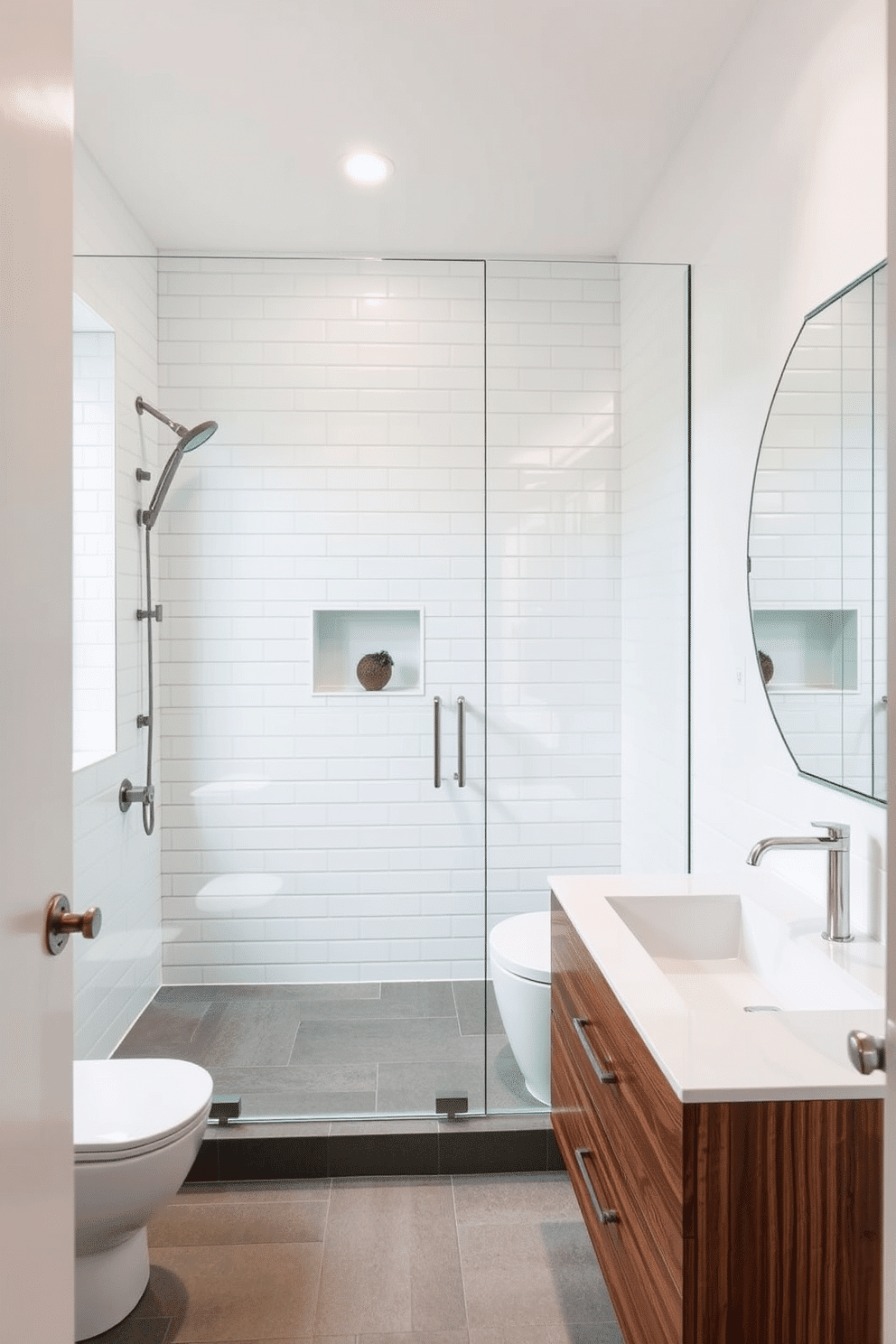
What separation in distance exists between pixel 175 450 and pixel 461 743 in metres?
1.12

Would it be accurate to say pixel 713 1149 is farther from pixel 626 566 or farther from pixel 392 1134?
pixel 626 566

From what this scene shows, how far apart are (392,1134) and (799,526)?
5.94 feet

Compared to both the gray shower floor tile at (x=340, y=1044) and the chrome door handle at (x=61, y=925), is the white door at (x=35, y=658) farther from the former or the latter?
the gray shower floor tile at (x=340, y=1044)

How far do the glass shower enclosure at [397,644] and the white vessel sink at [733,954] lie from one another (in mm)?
748

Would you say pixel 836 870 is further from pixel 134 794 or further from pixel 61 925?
pixel 134 794

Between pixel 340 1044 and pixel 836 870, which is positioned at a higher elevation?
A: pixel 836 870

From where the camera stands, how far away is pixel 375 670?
267 centimetres

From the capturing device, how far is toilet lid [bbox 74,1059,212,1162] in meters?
1.82

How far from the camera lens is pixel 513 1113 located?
260 cm

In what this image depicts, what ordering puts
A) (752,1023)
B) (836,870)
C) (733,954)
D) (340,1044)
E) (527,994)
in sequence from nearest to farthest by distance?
(752,1023) → (836,870) → (733,954) → (527,994) → (340,1044)

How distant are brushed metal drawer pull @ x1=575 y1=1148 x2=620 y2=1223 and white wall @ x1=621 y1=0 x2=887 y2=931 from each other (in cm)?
66

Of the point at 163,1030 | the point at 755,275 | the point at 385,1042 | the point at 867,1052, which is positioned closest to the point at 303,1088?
the point at 385,1042

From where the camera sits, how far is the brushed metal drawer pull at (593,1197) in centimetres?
155

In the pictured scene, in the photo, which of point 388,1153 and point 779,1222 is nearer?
point 779,1222
